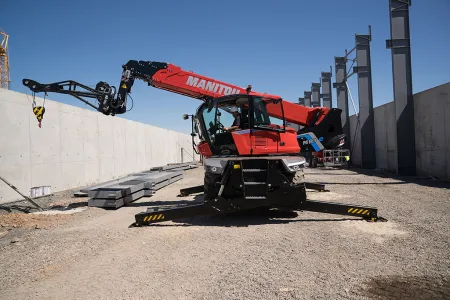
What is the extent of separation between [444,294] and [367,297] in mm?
798

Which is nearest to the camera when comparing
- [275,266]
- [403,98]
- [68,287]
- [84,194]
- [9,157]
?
[68,287]

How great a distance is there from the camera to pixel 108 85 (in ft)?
25.6

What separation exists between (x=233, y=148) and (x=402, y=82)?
1172 cm

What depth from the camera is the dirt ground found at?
10.9ft

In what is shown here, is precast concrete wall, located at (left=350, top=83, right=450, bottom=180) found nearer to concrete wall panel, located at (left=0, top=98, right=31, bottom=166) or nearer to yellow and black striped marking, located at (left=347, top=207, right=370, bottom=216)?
yellow and black striped marking, located at (left=347, top=207, right=370, bottom=216)

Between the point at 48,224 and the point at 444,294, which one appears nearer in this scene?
the point at 444,294

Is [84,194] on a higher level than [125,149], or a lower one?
lower

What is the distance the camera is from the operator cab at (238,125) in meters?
6.43

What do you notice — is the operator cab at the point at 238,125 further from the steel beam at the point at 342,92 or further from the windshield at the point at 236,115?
the steel beam at the point at 342,92

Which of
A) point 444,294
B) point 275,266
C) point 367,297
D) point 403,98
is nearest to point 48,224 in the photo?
point 275,266

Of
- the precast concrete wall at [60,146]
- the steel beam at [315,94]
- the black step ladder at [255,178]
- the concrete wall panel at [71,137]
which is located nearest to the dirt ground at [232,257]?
the black step ladder at [255,178]

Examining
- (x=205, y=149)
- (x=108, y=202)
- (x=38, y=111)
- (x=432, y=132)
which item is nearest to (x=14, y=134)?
(x=38, y=111)

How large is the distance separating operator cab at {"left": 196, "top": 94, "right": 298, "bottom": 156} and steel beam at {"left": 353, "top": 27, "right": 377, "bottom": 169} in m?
13.9

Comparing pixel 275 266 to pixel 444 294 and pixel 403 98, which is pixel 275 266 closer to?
pixel 444 294
